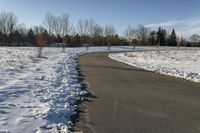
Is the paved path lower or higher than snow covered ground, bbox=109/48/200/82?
lower

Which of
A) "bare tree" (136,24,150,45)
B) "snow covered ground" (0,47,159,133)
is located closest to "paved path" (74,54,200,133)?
"snow covered ground" (0,47,159,133)

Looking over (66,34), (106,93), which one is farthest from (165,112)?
(66,34)

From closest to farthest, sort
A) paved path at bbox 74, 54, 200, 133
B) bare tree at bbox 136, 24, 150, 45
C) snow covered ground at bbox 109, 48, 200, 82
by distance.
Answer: paved path at bbox 74, 54, 200, 133 → snow covered ground at bbox 109, 48, 200, 82 → bare tree at bbox 136, 24, 150, 45

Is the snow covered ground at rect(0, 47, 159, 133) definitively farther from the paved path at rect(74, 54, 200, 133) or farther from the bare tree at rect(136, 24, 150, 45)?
the bare tree at rect(136, 24, 150, 45)

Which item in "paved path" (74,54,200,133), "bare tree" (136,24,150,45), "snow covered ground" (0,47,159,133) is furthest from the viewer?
"bare tree" (136,24,150,45)

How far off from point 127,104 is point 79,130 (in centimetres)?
294

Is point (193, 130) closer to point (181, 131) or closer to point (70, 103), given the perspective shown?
point (181, 131)

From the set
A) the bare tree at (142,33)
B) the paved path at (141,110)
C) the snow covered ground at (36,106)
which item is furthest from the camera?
the bare tree at (142,33)

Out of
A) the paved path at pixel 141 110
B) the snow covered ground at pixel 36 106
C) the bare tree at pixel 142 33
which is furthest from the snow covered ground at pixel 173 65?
the bare tree at pixel 142 33

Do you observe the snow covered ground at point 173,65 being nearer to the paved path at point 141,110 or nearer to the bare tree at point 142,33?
the paved path at point 141,110

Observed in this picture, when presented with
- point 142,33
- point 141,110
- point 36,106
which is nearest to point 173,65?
point 141,110

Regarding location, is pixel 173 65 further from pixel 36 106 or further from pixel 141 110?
pixel 36 106

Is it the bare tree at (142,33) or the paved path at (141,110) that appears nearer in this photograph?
the paved path at (141,110)

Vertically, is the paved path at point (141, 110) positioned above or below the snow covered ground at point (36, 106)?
below
